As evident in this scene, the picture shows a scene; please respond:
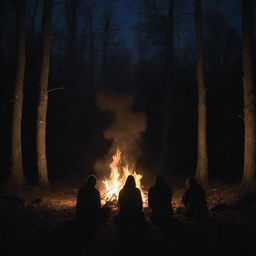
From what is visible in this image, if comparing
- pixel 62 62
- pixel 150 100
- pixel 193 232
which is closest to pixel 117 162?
pixel 193 232

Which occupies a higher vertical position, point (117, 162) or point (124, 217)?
point (117, 162)

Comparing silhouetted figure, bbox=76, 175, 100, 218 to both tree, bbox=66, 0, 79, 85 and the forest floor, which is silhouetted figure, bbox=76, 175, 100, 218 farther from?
tree, bbox=66, 0, 79, 85

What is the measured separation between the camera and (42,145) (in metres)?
17.4

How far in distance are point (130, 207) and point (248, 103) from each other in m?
6.86

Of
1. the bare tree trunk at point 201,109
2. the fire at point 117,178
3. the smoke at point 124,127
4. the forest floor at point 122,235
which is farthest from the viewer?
the smoke at point 124,127

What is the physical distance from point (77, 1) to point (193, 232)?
2699cm

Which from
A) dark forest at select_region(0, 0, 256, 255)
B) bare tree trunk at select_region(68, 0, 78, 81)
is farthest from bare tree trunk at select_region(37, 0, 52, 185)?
bare tree trunk at select_region(68, 0, 78, 81)

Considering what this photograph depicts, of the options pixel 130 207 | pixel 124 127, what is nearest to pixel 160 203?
pixel 130 207

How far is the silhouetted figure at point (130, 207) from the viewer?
436 inches

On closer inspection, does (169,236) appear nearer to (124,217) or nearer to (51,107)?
(124,217)

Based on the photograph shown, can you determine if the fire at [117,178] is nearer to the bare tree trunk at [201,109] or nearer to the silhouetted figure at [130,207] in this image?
the bare tree trunk at [201,109]

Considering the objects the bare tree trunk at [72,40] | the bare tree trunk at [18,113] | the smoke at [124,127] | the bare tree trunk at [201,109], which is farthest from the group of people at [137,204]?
the bare tree trunk at [72,40]

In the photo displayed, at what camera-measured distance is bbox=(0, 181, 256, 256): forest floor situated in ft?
27.5

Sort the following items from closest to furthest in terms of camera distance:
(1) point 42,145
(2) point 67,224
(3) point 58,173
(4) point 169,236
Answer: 1. (4) point 169,236
2. (2) point 67,224
3. (1) point 42,145
4. (3) point 58,173
